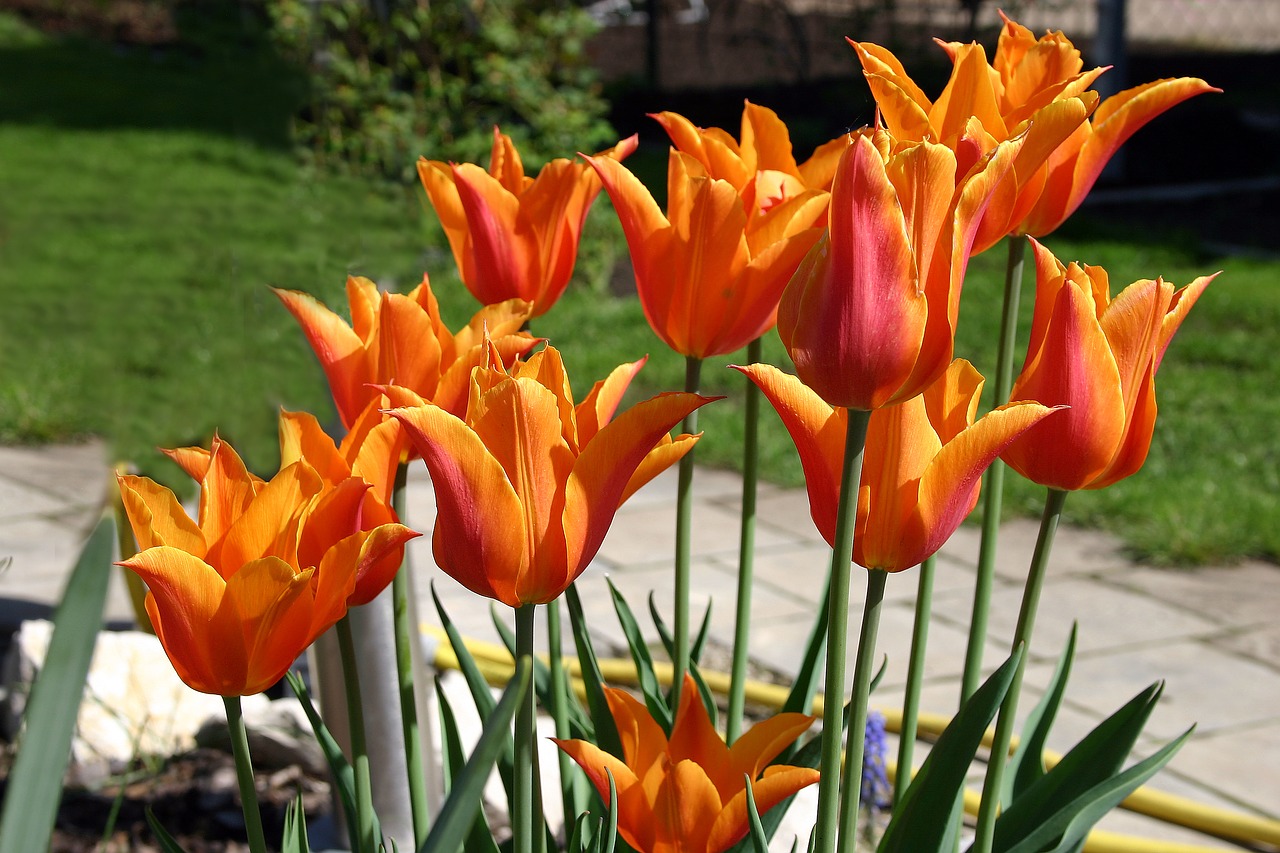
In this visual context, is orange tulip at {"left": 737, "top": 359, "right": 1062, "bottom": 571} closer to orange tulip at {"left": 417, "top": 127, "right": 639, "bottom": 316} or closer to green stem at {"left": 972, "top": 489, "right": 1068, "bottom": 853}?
green stem at {"left": 972, "top": 489, "right": 1068, "bottom": 853}

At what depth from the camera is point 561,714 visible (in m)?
1.08

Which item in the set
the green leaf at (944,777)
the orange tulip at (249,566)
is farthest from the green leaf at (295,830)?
the green leaf at (944,777)

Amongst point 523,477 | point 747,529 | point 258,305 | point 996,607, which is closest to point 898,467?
point 523,477

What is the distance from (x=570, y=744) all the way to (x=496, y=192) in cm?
39

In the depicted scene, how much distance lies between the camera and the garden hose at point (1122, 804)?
5.99ft

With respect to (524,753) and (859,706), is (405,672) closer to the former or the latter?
(524,753)

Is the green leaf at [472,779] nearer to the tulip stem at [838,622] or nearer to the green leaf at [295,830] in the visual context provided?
the tulip stem at [838,622]

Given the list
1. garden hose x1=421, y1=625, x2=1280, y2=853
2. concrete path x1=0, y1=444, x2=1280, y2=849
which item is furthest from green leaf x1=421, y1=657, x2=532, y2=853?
concrete path x1=0, y1=444, x2=1280, y2=849

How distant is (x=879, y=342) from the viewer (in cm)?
67

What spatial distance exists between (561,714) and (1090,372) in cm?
49

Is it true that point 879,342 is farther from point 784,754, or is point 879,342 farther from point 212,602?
point 784,754

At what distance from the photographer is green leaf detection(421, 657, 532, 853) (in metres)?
0.58

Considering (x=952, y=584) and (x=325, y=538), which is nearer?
(x=325, y=538)

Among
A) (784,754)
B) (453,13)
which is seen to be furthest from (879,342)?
(453,13)
